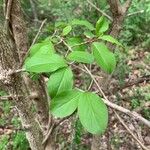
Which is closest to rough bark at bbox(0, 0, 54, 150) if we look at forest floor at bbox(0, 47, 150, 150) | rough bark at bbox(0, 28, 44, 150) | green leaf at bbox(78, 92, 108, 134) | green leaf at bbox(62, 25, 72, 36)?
rough bark at bbox(0, 28, 44, 150)

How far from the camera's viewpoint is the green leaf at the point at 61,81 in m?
0.74

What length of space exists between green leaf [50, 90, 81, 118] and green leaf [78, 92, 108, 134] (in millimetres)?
15

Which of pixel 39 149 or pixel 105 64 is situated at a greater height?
pixel 105 64

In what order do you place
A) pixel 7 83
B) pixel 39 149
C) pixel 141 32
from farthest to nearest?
pixel 141 32 < pixel 39 149 < pixel 7 83

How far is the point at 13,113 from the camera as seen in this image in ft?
11.9

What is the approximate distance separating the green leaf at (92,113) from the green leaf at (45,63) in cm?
9

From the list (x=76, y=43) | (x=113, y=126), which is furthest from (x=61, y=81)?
(x=113, y=126)

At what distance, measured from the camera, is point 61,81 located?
74cm

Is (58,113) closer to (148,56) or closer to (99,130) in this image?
(99,130)

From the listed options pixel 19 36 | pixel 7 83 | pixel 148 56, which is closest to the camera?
pixel 7 83

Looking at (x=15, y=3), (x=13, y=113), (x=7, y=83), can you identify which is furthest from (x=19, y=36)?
(x=13, y=113)

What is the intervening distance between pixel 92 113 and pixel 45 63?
0.50 ft

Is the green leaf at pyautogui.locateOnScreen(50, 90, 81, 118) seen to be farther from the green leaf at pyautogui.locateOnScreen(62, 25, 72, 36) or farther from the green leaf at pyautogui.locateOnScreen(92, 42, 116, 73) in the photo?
the green leaf at pyautogui.locateOnScreen(62, 25, 72, 36)

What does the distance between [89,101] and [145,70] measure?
Result: 3.58 meters
